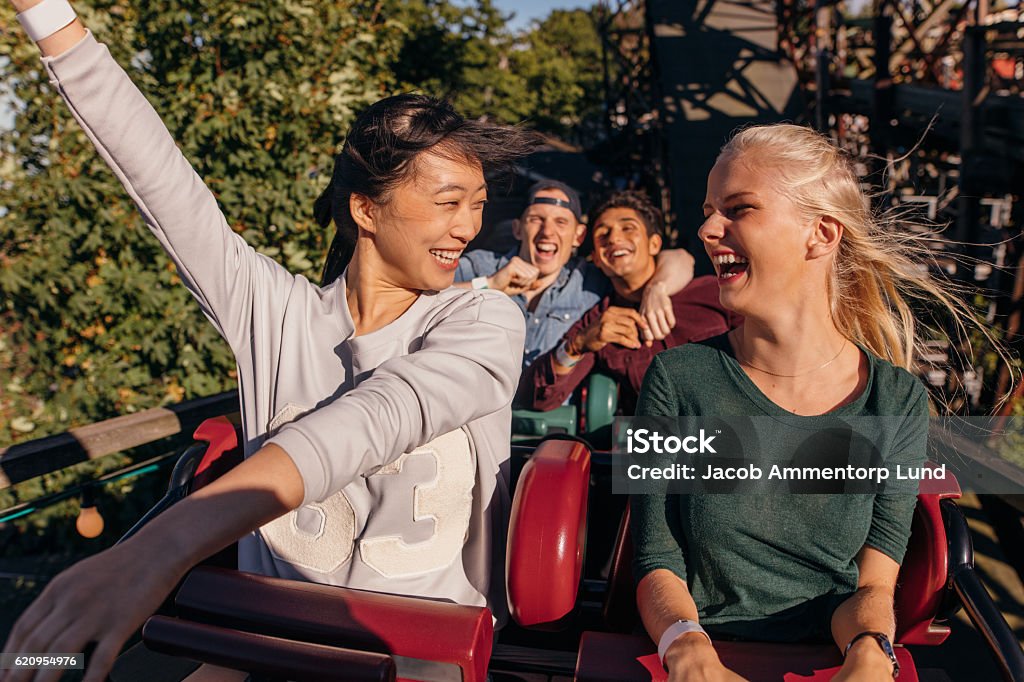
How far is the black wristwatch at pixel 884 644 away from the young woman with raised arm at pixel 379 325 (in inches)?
25.1

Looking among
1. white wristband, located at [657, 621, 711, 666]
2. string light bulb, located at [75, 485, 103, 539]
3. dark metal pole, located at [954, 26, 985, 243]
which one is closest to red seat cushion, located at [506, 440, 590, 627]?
white wristband, located at [657, 621, 711, 666]

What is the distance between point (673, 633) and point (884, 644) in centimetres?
33

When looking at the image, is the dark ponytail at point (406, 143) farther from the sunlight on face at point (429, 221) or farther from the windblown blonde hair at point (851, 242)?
the windblown blonde hair at point (851, 242)

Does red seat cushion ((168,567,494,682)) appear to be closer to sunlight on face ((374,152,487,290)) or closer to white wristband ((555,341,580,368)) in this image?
sunlight on face ((374,152,487,290))

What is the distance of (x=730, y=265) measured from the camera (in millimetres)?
1447

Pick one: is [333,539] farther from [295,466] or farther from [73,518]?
[73,518]

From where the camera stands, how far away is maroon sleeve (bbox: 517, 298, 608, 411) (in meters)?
2.56

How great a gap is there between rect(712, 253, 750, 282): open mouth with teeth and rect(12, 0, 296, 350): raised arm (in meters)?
0.84

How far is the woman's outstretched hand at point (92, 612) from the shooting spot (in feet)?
1.97

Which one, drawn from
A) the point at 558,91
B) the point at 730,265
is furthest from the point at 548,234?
the point at 558,91

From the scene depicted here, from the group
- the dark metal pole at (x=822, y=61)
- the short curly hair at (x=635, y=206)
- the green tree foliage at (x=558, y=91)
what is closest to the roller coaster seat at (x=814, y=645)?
the short curly hair at (x=635, y=206)

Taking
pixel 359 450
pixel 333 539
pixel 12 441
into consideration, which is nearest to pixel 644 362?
pixel 333 539

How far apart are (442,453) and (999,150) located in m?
3.24

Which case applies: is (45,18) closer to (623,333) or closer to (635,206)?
(623,333)
